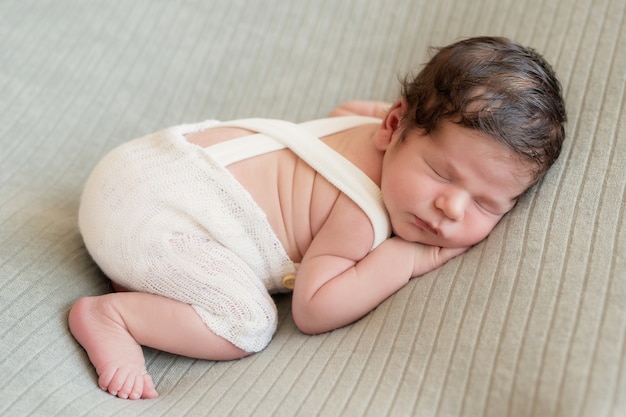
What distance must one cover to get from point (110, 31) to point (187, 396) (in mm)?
1018

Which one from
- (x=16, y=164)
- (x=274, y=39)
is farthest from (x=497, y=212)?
(x=16, y=164)

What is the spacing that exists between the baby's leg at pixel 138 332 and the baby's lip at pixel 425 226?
1.16 ft

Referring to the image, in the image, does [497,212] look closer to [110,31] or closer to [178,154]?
[178,154]

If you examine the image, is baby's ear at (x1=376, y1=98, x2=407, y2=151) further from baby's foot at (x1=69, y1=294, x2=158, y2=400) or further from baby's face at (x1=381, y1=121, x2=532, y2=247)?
baby's foot at (x1=69, y1=294, x2=158, y2=400)

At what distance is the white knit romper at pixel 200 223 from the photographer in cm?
116

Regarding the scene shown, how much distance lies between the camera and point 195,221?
3.92 feet

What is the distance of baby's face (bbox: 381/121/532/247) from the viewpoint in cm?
109

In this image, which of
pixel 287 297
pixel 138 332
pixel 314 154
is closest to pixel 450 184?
pixel 314 154

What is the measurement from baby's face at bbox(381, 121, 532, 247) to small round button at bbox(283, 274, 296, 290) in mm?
207

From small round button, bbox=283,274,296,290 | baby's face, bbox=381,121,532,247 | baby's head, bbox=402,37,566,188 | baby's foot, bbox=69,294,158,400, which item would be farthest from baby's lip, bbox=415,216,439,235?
baby's foot, bbox=69,294,158,400

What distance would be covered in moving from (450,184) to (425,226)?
0.26 ft

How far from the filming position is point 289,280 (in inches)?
50.3

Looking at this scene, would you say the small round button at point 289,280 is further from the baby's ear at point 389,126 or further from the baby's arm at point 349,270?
the baby's ear at point 389,126

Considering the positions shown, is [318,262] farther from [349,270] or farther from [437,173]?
[437,173]
